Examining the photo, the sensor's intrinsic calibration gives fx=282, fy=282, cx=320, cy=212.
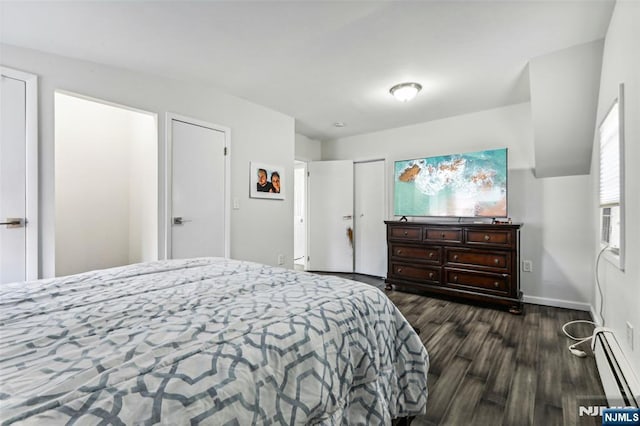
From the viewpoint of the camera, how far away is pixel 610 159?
194cm

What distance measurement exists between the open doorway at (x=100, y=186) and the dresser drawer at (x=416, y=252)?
9.47ft

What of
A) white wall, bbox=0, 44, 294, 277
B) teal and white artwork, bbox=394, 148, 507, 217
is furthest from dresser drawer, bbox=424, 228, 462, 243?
white wall, bbox=0, 44, 294, 277

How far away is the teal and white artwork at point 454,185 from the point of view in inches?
127

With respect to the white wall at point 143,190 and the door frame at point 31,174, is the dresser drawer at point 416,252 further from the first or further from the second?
the door frame at point 31,174

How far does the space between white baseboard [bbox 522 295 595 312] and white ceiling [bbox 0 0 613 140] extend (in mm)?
2325

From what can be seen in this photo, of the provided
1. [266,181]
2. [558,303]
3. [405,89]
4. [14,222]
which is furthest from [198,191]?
[558,303]

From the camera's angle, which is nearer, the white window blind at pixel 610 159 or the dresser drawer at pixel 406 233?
the white window blind at pixel 610 159

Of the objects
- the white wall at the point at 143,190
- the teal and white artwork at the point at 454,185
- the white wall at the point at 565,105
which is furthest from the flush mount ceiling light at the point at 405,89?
the white wall at the point at 143,190

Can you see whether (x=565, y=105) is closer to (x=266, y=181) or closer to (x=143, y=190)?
(x=266, y=181)

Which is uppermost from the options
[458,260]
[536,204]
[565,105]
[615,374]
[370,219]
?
[565,105]

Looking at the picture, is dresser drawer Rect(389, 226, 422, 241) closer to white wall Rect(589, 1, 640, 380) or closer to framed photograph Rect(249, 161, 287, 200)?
framed photograph Rect(249, 161, 287, 200)

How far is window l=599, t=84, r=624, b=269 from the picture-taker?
5.19ft

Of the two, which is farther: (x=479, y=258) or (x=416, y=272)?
(x=416, y=272)

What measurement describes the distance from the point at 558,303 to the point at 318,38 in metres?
3.66
